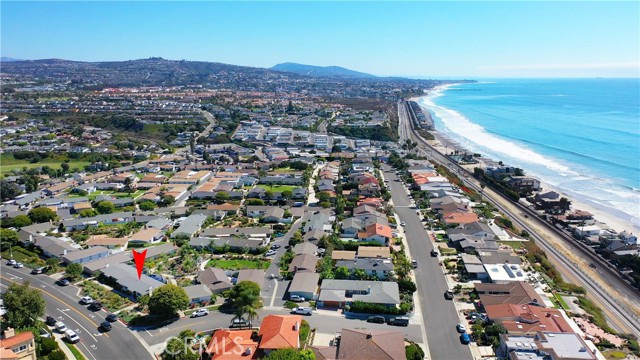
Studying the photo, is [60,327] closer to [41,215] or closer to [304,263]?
[304,263]

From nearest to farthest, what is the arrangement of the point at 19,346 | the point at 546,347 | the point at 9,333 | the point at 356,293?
1. the point at 19,346
2. the point at 546,347
3. the point at 9,333
4. the point at 356,293

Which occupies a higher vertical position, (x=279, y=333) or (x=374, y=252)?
(x=279, y=333)

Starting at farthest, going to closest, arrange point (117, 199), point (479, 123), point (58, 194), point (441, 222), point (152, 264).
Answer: point (479, 123), point (58, 194), point (117, 199), point (441, 222), point (152, 264)

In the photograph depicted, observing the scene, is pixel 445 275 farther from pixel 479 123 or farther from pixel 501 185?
pixel 479 123

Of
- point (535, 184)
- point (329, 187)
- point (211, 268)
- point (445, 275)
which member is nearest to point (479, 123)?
point (535, 184)

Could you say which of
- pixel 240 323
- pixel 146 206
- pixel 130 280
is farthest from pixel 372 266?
pixel 146 206

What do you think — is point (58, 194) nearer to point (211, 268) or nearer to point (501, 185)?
point (211, 268)

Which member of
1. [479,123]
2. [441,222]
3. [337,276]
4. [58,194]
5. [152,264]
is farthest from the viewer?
[479,123]

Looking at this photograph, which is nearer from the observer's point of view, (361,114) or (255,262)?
(255,262)
